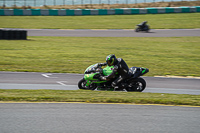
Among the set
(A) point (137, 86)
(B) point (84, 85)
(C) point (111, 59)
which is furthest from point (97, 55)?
(C) point (111, 59)

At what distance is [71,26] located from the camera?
→ 3631cm

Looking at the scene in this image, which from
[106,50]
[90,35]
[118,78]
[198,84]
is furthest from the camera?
[90,35]

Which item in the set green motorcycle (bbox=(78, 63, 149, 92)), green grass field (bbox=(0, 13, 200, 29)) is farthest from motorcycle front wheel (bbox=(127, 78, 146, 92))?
green grass field (bbox=(0, 13, 200, 29))

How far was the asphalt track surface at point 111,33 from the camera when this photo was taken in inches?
1245

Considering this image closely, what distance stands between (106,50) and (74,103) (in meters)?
14.9

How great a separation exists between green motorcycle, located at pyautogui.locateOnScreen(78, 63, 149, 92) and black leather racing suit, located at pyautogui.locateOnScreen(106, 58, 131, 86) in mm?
193

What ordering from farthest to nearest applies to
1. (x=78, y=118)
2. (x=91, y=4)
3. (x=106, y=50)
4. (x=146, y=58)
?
(x=91, y=4) < (x=106, y=50) < (x=146, y=58) < (x=78, y=118)

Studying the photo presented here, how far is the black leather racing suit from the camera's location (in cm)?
1156

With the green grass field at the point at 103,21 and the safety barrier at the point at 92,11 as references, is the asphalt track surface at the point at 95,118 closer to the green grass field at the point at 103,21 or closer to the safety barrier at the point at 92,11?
the green grass field at the point at 103,21

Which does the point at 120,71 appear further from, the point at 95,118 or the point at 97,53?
the point at 97,53

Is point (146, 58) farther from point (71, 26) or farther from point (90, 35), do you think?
point (71, 26)

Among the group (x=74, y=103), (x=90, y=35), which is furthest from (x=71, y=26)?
(x=74, y=103)

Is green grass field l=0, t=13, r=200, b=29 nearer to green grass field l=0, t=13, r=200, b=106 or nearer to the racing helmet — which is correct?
green grass field l=0, t=13, r=200, b=106

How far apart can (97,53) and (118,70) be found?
1018cm
